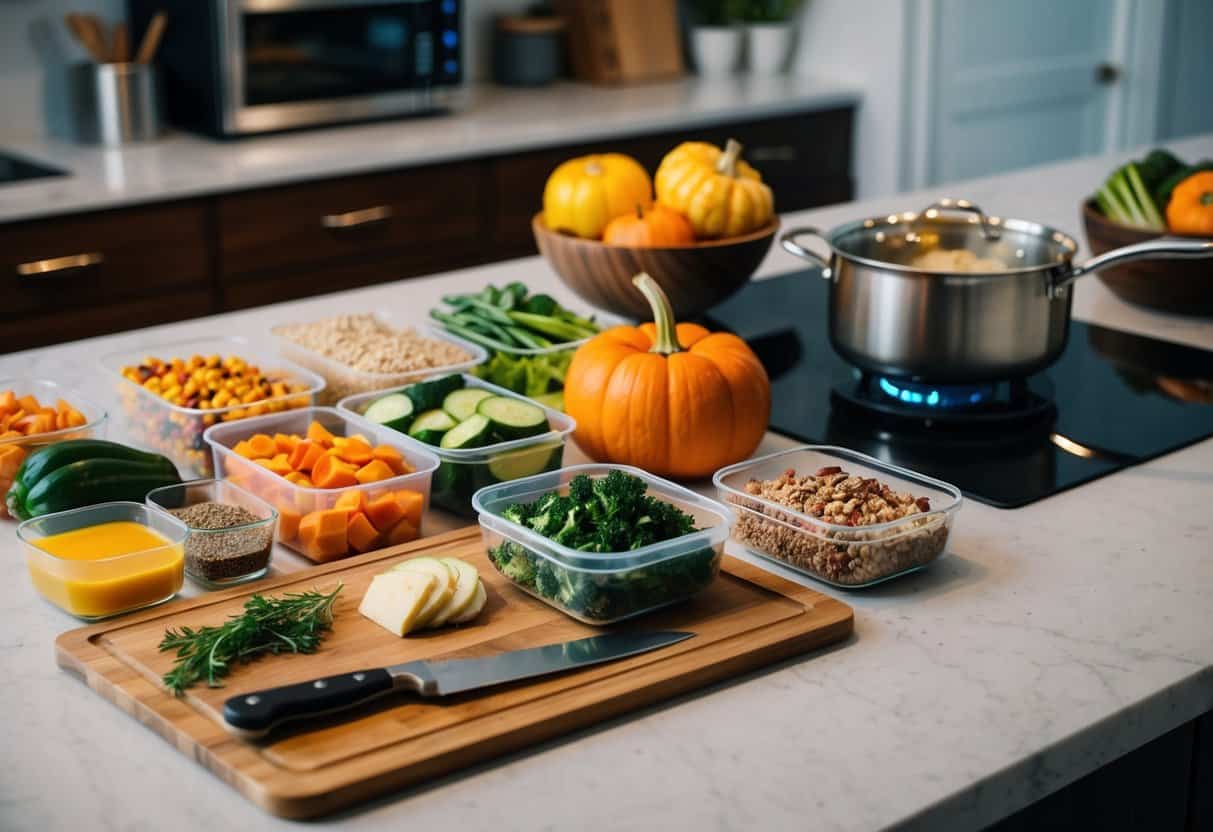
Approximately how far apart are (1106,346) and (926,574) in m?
0.75

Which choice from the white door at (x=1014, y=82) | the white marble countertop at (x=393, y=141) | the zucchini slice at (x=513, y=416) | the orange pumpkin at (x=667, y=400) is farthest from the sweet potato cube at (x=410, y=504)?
the white door at (x=1014, y=82)

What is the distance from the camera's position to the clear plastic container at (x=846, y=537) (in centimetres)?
118

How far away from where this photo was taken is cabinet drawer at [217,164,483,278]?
3049 millimetres

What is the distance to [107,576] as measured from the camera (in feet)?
3.74

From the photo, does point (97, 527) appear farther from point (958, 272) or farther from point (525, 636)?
point (958, 272)

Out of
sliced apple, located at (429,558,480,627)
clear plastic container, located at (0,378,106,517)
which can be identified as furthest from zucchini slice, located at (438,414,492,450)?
clear plastic container, located at (0,378,106,517)

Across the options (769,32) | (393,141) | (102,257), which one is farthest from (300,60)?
(769,32)

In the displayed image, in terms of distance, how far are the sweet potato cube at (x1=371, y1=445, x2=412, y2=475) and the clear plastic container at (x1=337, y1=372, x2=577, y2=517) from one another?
0.09 feet

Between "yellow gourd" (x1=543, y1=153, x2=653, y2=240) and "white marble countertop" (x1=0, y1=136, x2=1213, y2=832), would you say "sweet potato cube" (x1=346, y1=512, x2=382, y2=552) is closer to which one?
"white marble countertop" (x1=0, y1=136, x2=1213, y2=832)

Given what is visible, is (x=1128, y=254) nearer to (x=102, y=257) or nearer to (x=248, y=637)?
(x=248, y=637)

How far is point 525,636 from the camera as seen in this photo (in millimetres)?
1100

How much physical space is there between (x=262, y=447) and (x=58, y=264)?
1695mm

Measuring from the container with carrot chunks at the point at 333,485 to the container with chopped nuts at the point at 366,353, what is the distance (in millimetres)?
189

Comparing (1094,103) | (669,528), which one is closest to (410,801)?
(669,528)
